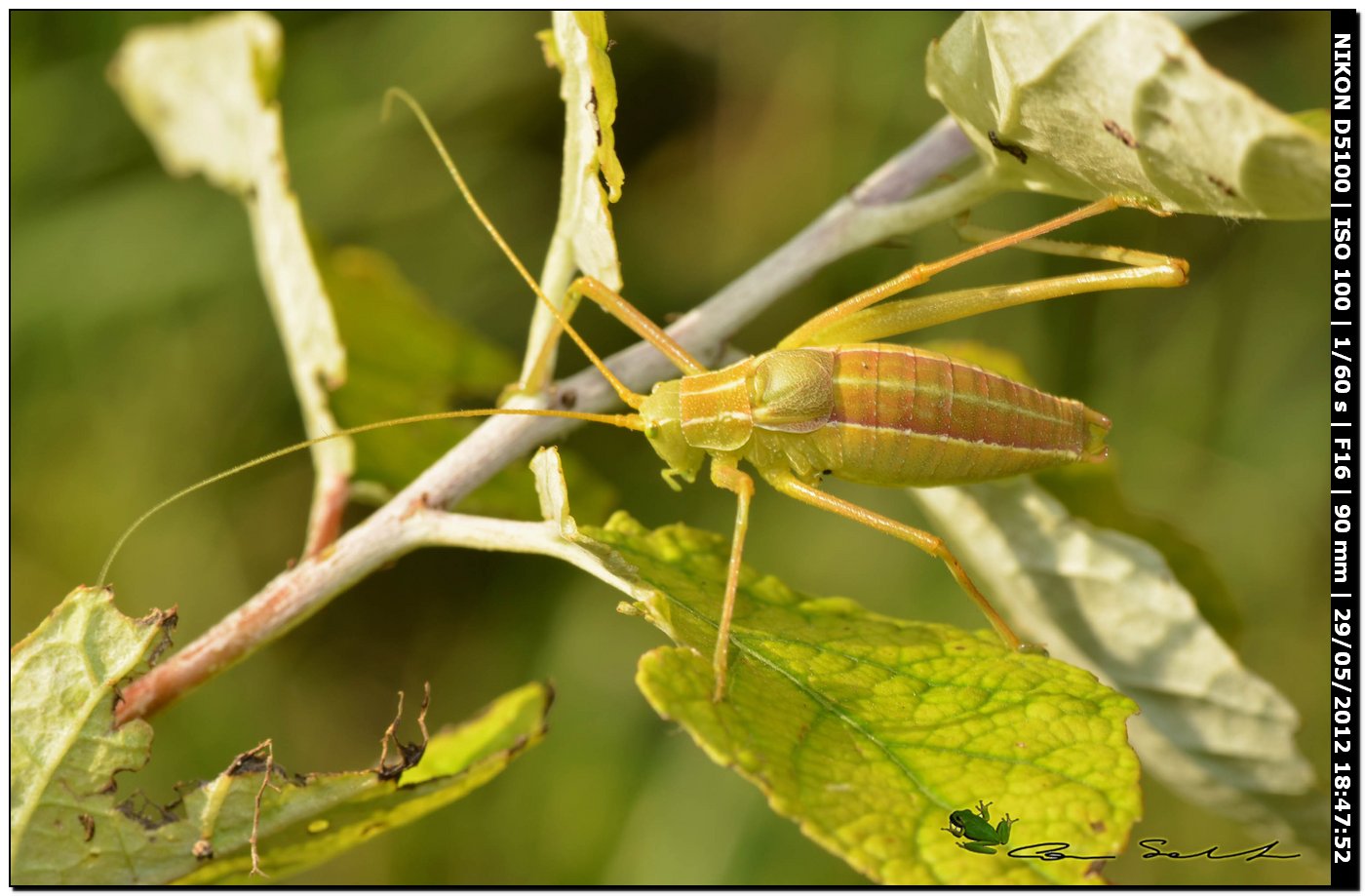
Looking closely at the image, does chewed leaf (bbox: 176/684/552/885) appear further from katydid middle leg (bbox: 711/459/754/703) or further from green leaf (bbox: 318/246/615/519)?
green leaf (bbox: 318/246/615/519)

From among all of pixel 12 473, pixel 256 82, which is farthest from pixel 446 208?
pixel 12 473

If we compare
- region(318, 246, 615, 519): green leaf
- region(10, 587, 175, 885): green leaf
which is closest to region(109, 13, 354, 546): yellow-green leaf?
region(318, 246, 615, 519): green leaf

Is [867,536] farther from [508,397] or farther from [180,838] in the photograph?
[180,838]

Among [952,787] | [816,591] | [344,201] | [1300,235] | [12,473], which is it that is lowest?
[952,787]

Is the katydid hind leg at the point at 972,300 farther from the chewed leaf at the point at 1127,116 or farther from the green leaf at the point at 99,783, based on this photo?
the green leaf at the point at 99,783

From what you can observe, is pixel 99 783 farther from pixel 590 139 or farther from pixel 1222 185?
pixel 1222 185
